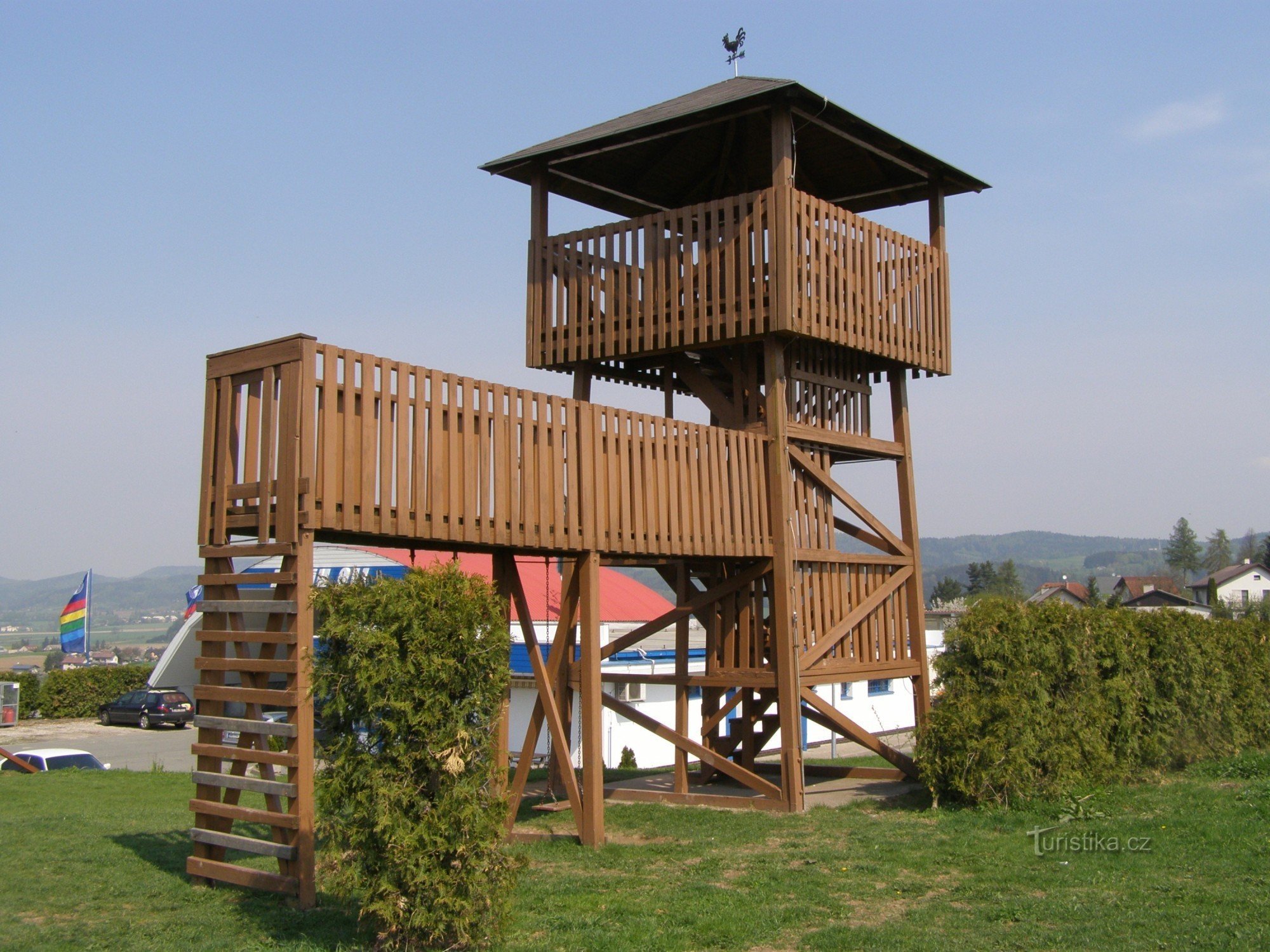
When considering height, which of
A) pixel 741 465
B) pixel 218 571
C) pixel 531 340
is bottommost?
pixel 218 571

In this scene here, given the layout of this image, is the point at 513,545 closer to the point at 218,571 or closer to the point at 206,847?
the point at 218,571

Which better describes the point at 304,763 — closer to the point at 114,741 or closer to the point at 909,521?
the point at 909,521

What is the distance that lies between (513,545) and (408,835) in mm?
4142

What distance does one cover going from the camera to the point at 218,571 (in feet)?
33.3

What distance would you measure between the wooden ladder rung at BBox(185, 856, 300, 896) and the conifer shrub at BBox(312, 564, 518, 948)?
1401 mm

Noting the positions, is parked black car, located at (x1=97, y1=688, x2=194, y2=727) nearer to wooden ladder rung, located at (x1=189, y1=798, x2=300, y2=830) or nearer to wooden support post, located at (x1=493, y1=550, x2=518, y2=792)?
wooden support post, located at (x1=493, y1=550, x2=518, y2=792)

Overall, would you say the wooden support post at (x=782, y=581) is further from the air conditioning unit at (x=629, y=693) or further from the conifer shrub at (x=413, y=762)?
the air conditioning unit at (x=629, y=693)

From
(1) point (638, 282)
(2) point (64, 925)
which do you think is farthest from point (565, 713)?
(2) point (64, 925)

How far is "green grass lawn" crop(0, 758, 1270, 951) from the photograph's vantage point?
8.00 metres

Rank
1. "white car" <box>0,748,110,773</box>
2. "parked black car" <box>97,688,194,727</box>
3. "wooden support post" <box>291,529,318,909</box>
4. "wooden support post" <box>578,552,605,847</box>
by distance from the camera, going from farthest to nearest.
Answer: "parked black car" <box>97,688,194,727</box> < "white car" <box>0,748,110,773</box> < "wooden support post" <box>578,552,605,847</box> < "wooden support post" <box>291,529,318,909</box>

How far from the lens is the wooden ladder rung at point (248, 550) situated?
30.4 feet

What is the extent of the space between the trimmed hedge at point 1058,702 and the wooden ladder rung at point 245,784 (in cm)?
713

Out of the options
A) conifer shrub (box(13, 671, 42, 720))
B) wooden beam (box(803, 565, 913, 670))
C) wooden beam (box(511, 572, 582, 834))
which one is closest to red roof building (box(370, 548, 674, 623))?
conifer shrub (box(13, 671, 42, 720))

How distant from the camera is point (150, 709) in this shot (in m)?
42.2
